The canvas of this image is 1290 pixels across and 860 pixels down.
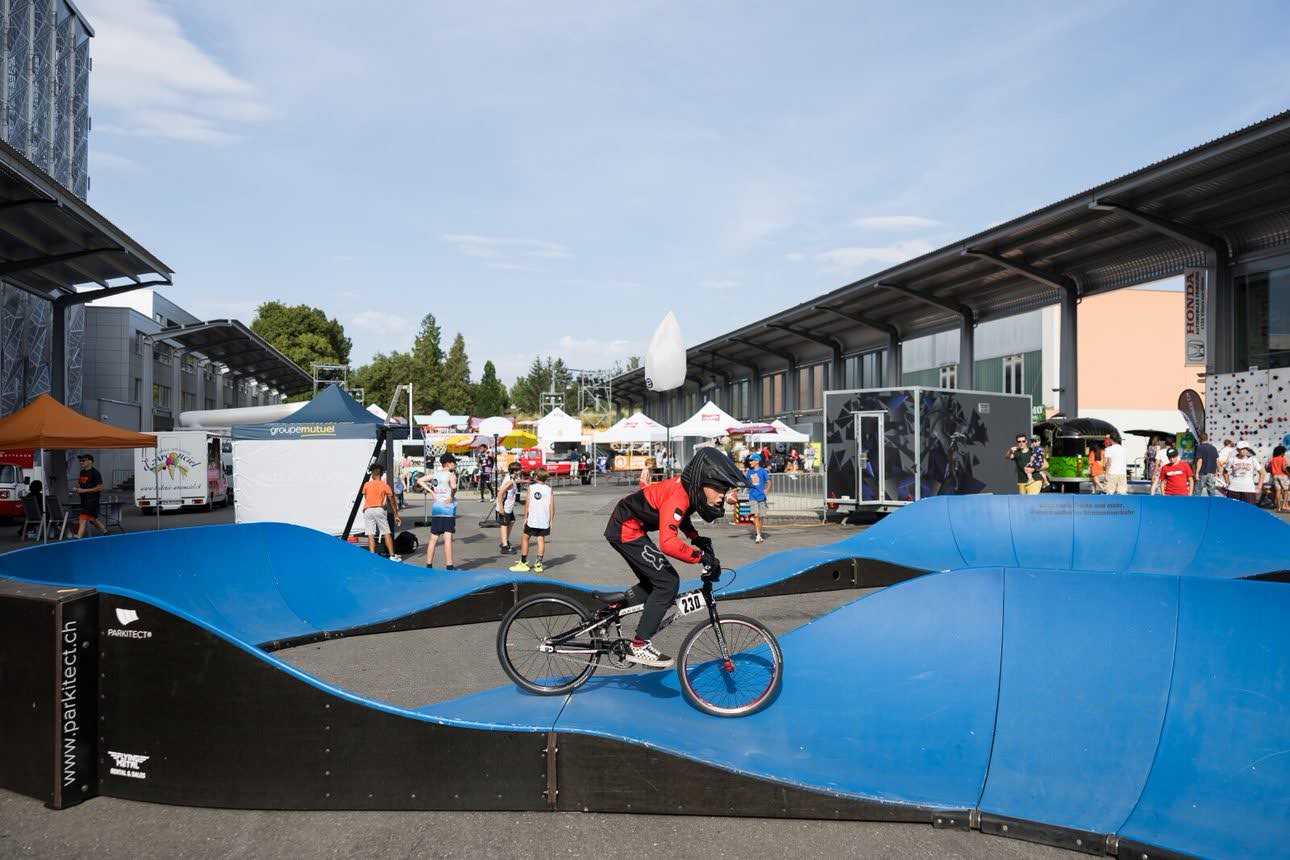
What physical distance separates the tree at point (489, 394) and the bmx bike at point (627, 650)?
12807cm

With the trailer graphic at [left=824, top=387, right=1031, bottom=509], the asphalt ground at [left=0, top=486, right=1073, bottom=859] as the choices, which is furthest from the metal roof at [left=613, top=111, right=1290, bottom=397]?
the asphalt ground at [left=0, top=486, right=1073, bottom=859]

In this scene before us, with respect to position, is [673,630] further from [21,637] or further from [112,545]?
[21,637]

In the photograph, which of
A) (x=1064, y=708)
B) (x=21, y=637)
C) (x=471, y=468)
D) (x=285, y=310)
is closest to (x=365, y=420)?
(x=21, y=637)

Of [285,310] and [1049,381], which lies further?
[285,310]

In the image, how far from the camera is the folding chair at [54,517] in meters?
19.6

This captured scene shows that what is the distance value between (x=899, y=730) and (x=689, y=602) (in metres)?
1.80

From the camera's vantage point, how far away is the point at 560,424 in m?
43.8

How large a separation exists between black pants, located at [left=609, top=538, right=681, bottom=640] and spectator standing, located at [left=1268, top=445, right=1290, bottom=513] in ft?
71.7

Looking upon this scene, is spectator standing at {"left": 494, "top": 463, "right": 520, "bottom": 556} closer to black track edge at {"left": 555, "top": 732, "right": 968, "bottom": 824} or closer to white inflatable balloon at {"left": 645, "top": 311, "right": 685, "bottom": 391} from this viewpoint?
white inflatable balloon at {"left": 645, "top": 311, "right": 685, "bottom": 391}

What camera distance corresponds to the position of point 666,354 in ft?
51.6

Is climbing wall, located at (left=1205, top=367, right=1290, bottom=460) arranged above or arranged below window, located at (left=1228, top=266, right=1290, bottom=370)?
below

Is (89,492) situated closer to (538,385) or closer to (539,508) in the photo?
(539,508)

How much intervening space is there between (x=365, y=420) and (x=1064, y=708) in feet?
49.8

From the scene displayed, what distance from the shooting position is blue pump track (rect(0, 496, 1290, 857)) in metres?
4.53
